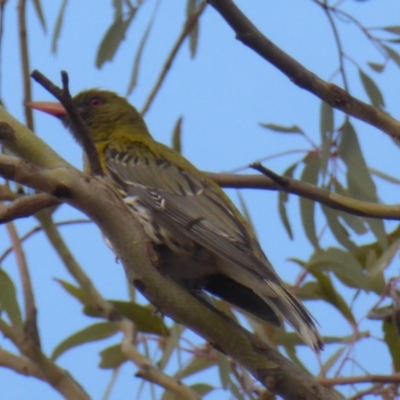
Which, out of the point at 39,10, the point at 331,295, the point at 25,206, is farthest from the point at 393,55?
the point at 25,206

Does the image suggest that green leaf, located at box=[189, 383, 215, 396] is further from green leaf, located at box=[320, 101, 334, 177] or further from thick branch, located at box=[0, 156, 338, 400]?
thick branch, located at box=[0, 156, 338, 400]

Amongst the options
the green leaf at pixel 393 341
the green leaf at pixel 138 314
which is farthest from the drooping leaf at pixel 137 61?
the green leaf at pixel 393 341

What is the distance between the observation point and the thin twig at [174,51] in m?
3.49

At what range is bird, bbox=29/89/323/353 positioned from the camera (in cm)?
236

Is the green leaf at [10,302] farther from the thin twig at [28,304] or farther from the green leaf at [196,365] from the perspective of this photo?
the green leaf at [196,365]

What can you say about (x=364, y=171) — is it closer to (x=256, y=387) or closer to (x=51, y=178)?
(x=256, y=387)

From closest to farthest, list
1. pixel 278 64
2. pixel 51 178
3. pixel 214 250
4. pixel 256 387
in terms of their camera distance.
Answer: pixel 51 178 < pixel 278 64 < pixel 214 250 < pixel 256 387

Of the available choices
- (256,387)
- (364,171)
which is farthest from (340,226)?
(256,387)

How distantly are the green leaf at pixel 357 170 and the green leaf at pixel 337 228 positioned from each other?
0.42 feet

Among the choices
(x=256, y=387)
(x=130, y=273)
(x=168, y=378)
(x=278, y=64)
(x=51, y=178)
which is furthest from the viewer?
(x=256, y=387)

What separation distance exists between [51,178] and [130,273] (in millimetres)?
268

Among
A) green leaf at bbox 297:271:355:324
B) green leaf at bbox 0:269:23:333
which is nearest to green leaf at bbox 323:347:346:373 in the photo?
green leaf at bbox 297:271:355:324

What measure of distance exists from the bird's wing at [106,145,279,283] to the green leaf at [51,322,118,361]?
0.48m

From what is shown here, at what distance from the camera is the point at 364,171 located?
8.88ft
